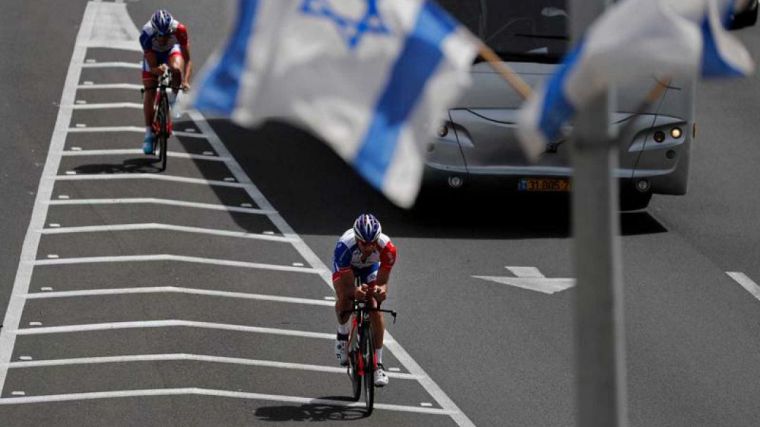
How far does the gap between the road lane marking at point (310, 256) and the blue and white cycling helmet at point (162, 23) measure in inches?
73.9

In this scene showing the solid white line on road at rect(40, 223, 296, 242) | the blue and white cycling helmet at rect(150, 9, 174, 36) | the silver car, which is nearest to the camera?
the silver car

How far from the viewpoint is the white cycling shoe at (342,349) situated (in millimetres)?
17109

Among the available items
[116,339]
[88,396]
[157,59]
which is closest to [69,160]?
[157,59]

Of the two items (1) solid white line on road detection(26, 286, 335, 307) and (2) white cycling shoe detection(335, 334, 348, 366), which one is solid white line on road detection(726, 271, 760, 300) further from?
(2) white cycling shoe detection(335, 334, 348, 366)

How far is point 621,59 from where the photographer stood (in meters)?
7.71

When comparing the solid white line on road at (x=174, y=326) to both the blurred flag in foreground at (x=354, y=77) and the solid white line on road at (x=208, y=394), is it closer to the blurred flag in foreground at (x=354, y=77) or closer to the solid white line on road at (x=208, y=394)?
the solid white line on road at (x=208, y=394)

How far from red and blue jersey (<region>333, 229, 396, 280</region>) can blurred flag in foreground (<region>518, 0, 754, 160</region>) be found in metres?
8.62

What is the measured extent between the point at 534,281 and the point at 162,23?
5706 millimetres

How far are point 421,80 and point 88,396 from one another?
907 centimetres

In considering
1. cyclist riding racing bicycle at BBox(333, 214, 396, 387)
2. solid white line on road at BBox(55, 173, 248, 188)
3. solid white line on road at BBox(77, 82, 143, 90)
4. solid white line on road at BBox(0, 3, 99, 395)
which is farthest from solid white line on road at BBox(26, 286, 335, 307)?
solid white line on road at BBox(77, 82, 143, 90)

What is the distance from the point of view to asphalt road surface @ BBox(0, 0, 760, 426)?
1700cm

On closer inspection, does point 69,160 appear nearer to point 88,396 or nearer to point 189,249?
point 189,249

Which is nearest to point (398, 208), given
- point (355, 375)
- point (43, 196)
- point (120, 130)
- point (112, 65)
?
point (43, 196)

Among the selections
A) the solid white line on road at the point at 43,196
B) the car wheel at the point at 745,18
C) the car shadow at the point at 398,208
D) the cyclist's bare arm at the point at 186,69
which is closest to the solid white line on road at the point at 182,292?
the solid white line on road at the point at 43,196
